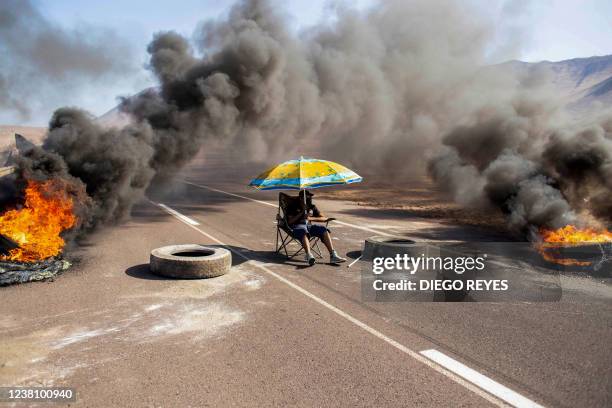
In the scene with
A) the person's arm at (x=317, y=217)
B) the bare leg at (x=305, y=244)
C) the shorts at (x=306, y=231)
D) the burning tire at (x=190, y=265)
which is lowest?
the burning tire at (x=190, y=265)

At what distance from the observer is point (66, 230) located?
8.91 meters

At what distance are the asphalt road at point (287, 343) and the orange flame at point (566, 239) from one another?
4.70ft

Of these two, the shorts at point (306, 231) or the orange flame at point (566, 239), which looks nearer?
the shorts at point (306, 231)

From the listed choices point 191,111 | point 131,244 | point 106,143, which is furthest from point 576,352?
point 191,111

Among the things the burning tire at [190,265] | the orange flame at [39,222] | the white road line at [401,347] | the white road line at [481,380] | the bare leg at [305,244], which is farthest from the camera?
the bare leg at [305,244]

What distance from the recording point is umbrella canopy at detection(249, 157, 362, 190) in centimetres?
784

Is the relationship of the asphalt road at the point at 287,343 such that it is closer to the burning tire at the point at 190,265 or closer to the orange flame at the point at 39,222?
the burning tire at the point at 190,265

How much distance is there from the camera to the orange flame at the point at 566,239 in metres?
8.49

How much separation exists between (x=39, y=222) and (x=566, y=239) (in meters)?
11.2

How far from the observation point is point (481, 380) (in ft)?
12.7

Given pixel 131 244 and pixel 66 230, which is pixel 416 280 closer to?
pixel 131 244

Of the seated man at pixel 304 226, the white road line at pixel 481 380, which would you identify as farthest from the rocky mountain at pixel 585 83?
the white road line at pixel 481 380

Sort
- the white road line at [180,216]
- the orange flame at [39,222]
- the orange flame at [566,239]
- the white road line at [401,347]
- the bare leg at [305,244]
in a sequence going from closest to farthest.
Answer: the white road line at [401,347]
the orange flame at [39,222]
the bare leg at [305,244]
the orange flame at [566,239]
the white road line at [180,216]

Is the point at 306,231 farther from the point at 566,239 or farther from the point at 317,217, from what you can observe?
the point at 566,239
